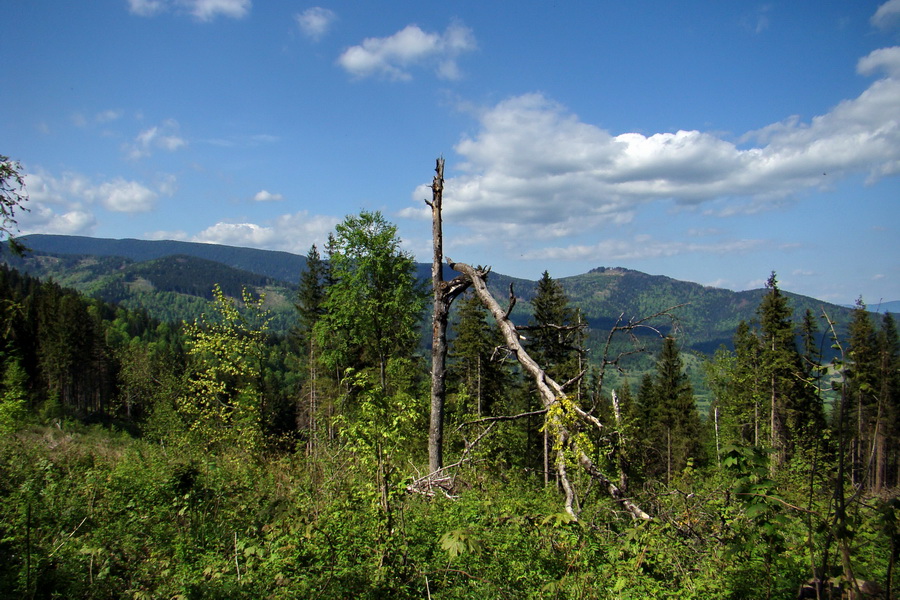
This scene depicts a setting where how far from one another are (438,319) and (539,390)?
9.07 ft

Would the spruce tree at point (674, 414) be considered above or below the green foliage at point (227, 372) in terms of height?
below

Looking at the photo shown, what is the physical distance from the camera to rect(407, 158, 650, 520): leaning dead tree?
5453 millimetres

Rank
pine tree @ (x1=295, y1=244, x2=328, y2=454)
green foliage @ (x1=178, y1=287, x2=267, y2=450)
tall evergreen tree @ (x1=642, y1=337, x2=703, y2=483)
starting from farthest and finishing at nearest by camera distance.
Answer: tall evergreen tree @ (x1=642, y1=337, x2=703, y2=483)
pine tree @ (x1=295, y1=244, x2=328, y2=454)
green foliage @ (x1=178, y1=287, x2=267, y2=450)

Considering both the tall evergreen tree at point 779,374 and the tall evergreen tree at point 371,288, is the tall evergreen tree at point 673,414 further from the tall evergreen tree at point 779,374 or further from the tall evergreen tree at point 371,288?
the tall evergreen tree at point 371,288

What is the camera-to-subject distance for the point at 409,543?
5191mm

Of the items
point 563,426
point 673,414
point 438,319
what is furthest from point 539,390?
point 673,414

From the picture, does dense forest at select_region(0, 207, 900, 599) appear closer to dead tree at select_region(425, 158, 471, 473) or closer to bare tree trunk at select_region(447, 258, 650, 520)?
bare tree trunk at select_region(447, 258, 650, 520)

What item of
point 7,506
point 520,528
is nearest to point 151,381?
point 7,506

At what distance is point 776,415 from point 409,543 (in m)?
34.2

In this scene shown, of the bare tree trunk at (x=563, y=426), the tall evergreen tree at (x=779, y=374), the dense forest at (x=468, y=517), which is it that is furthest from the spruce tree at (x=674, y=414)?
the bare tree trunk at (x=563, y=426)

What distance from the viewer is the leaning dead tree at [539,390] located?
5453 mm

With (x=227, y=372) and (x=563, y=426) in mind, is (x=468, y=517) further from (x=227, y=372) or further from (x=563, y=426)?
(x=227, y=372)

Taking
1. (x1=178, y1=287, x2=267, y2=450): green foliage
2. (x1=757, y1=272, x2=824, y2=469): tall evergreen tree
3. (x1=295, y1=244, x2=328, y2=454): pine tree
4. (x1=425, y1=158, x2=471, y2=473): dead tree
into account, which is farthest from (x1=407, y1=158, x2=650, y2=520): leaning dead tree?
(x1=757, y1=272, x2=824, y2=469): tall evergreen tree

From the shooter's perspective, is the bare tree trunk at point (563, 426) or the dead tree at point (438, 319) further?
the dead tree at point (438, 319)
